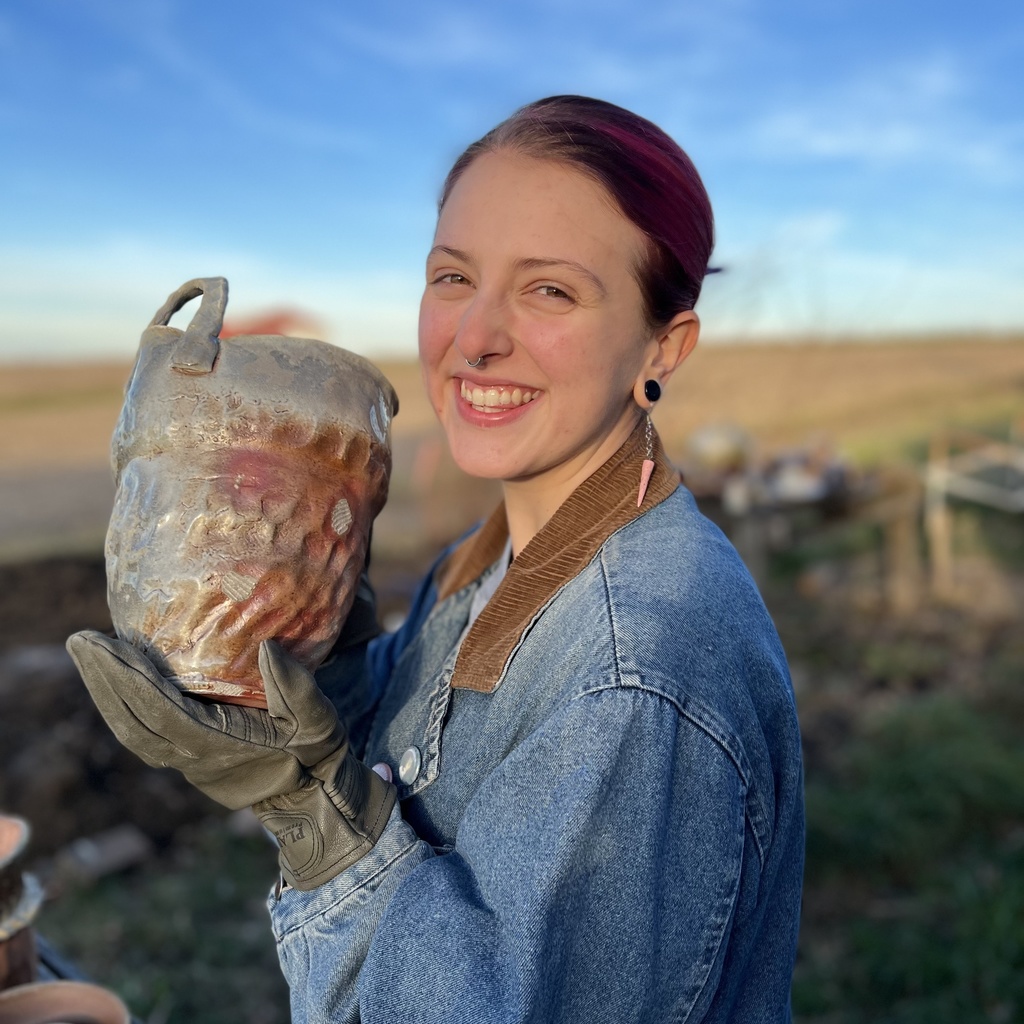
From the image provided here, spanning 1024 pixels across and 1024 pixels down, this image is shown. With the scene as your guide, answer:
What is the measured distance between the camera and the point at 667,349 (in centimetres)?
158

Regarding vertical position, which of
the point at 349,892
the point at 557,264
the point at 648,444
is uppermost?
the point at 557,264

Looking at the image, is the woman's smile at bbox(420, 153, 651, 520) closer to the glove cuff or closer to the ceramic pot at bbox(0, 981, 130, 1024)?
the glove cuff

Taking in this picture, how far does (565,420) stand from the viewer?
1.46 metres

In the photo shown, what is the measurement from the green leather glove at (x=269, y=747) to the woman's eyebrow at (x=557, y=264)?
63 centimetres

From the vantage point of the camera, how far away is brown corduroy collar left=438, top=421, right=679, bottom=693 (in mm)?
1420

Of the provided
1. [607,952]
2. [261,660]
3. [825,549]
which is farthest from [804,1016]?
[825,549]

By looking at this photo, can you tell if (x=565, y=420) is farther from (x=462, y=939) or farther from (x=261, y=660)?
(x=462, y=939)

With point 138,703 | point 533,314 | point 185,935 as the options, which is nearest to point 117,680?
point 138,703

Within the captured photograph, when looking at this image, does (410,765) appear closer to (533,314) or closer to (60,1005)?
(533,314)

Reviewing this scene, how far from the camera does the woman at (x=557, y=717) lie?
1.12 metres

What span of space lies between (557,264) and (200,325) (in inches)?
20.4

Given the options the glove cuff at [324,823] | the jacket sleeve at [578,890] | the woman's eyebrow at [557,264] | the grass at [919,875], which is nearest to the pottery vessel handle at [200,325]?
the woman's eyebrow at [557,264]

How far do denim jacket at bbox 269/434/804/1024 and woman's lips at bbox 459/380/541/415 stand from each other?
0.16 m

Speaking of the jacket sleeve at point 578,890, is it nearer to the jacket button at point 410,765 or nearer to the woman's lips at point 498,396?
the jacket button at point 410,765
